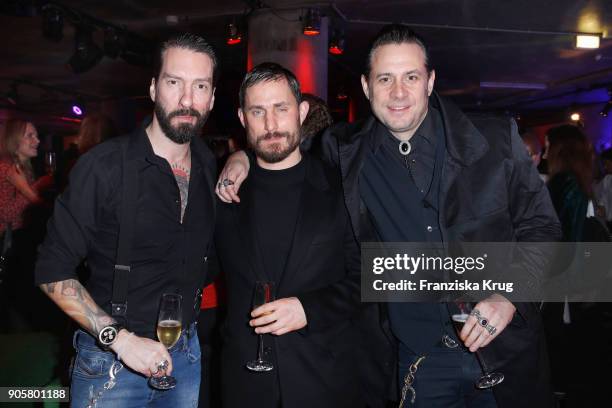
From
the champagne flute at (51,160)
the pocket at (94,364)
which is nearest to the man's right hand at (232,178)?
the pocket at (94,364)

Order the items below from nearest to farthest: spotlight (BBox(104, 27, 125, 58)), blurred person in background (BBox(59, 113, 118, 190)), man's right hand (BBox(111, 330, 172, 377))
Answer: man's right hand (BBox(111, 330, 172, 377)) < blurred person in background (BBox(59, 113, 118, 190)) < spotlight (BBox(104, 27, 125, 58))

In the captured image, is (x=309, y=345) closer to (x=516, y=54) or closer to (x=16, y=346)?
(x=16, y=346)

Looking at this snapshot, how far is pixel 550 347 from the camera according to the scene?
5.25m

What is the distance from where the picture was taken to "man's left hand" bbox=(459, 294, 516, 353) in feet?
5.83

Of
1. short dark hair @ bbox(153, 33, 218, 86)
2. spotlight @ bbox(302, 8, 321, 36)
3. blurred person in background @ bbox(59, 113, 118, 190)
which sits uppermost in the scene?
spotlight @ bbox(302, 8, 321, 36)

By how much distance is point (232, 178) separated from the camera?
215 centimetres

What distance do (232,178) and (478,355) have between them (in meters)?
1.26

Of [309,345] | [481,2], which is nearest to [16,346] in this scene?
[309,345]

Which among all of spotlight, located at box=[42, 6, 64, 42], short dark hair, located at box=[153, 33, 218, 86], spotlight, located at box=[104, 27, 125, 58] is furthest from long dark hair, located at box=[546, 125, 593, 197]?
spotlight, located at box=[104, 27, 125, 58]

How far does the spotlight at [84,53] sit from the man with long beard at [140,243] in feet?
23.2

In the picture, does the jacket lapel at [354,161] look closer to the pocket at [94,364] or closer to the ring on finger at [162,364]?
the ring on finger at [162,364]

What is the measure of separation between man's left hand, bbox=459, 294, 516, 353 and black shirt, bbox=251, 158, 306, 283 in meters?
0.76

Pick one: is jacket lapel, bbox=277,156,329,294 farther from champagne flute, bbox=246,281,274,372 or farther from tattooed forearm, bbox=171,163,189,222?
tattooed forearm, bbox=171,163,189,222

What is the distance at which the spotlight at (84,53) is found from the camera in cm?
815
